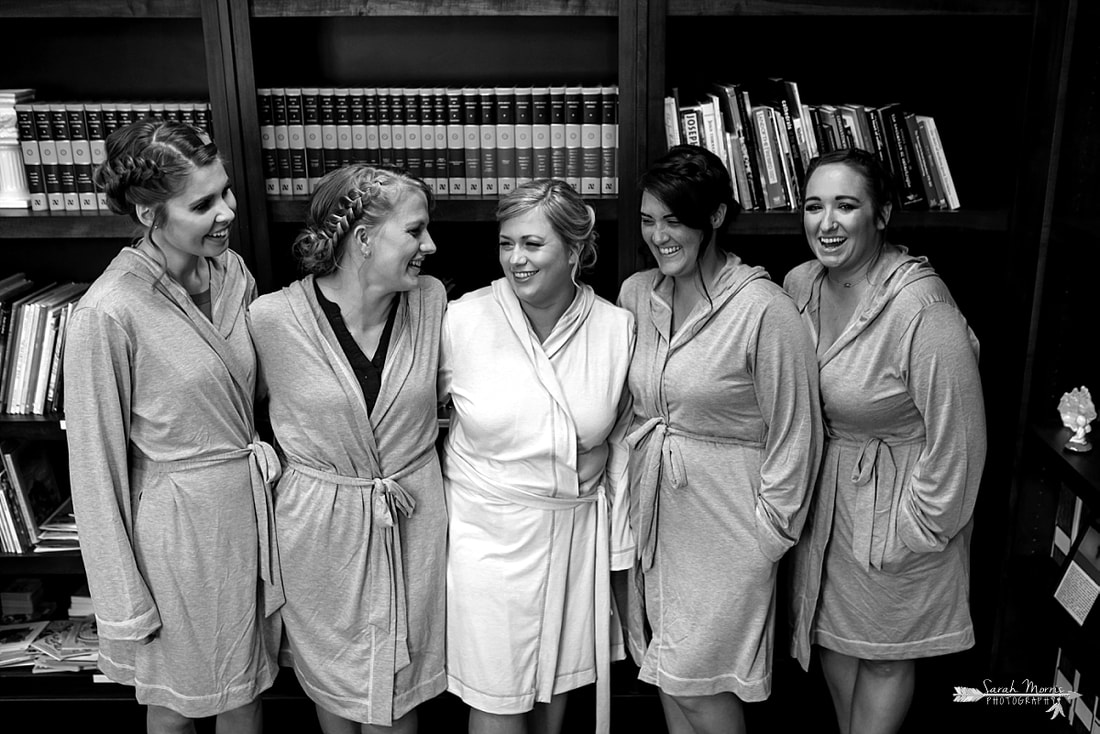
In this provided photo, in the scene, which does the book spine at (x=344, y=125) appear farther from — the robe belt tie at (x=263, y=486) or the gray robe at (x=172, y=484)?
the robe belt tie at (x=263, y=486)

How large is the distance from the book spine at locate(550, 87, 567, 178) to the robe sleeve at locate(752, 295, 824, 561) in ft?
2.20

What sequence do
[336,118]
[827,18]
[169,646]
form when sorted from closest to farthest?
1. [169,646]
2. [336,118]
3. [827,18]

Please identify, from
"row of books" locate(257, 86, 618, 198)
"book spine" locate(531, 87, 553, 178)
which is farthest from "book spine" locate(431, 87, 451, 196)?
"book spine" locate(531, 87, 553, 178)

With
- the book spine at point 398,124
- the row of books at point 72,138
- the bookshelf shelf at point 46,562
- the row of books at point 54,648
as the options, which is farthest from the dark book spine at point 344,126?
the row of books at point 54,648

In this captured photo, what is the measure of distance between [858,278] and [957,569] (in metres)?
0.67

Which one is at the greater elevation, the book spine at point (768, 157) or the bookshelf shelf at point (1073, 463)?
the book spine at point (768, 157)

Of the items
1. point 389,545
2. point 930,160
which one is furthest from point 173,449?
point 930,160

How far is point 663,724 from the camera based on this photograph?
2.96 metres

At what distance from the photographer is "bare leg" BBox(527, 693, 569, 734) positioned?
250cm

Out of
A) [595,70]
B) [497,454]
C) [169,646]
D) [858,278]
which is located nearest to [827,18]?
[595,70]

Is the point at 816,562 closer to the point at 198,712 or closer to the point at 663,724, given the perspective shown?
the point at 663,724

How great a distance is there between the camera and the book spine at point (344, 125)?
2.58 meters

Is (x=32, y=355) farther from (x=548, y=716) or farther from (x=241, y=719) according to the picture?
(x=548, y=716)

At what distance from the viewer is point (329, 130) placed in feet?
8.51
